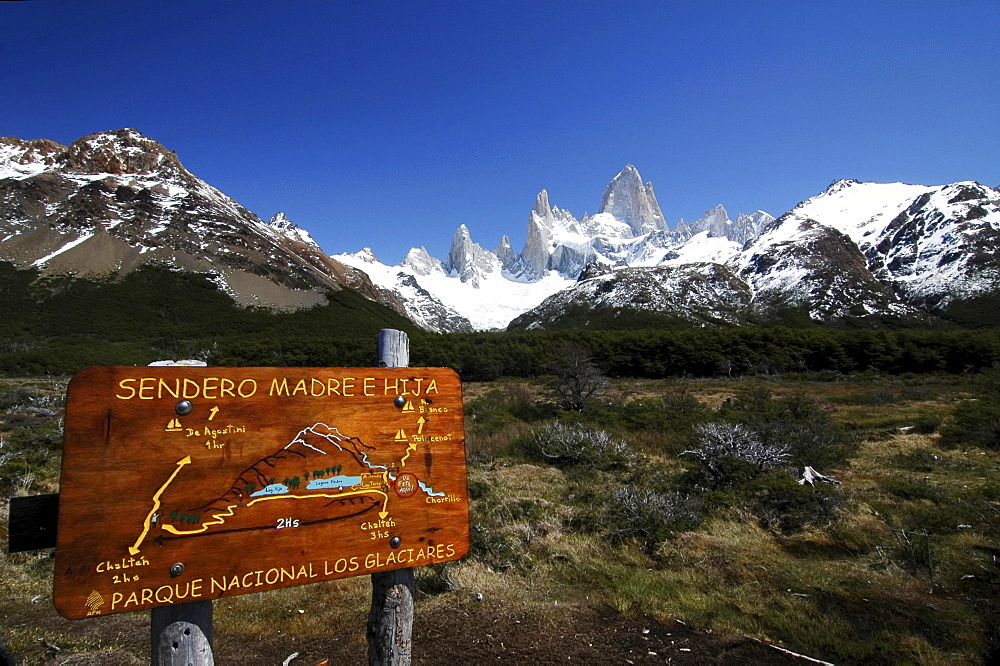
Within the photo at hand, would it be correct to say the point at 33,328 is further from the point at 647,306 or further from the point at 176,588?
the point at 647,306

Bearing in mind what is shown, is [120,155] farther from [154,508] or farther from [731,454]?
[154,508]

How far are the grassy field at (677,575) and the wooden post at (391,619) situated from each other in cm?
212

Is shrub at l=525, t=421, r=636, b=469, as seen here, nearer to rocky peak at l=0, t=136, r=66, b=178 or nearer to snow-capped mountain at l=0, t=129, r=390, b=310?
snow-capped mountain at l=0, t=129, r=390, b=310

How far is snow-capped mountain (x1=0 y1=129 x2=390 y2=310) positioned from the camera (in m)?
128

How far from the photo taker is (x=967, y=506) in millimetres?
9000

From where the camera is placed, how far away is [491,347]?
6825 centimetres

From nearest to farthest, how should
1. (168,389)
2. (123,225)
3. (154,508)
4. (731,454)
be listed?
(154,508), (168,389), (731,454), (123,225)

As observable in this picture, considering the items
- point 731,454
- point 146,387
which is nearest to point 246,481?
point 146,387

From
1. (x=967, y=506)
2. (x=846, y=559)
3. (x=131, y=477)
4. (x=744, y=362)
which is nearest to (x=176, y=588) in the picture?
(x=131, y=477)

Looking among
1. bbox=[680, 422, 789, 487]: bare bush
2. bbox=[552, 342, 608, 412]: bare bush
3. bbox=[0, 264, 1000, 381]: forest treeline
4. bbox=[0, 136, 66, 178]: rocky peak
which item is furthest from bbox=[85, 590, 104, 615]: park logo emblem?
bbox=[0, 136, 66, 178]: rocky peak

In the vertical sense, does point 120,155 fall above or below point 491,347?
above

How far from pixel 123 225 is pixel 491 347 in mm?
136533

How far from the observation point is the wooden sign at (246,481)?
243cm

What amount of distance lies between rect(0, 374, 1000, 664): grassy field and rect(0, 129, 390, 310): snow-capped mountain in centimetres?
13781
